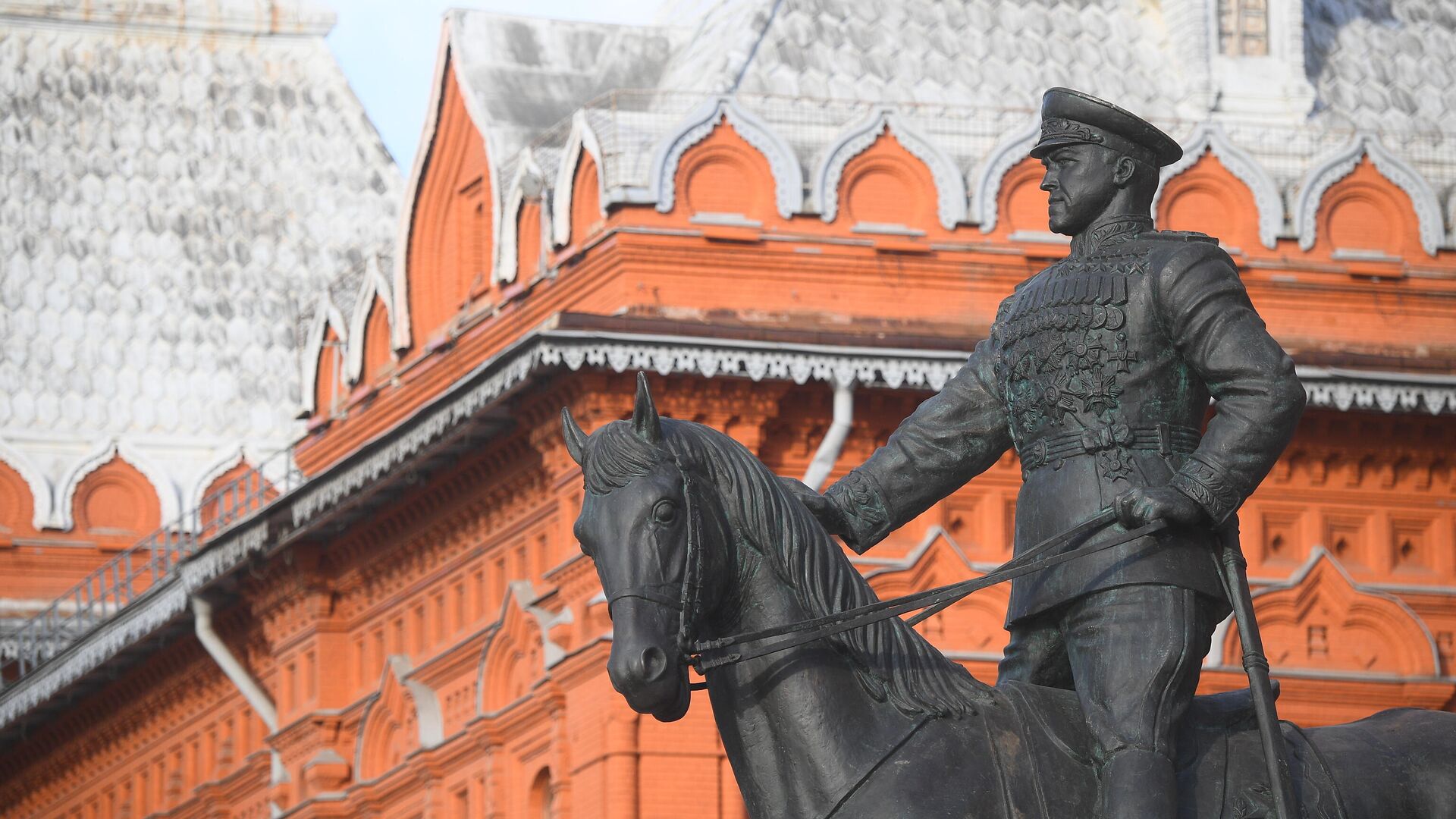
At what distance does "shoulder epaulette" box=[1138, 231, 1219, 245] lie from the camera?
35.0 feet

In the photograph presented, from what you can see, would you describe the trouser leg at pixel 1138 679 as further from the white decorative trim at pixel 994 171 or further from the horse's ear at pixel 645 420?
the white decorative trim at pixel 994 171

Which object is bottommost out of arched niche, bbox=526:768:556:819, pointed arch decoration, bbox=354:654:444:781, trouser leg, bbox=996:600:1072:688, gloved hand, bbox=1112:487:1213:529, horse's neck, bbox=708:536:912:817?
horse's neck, bbox=708:536:912:817

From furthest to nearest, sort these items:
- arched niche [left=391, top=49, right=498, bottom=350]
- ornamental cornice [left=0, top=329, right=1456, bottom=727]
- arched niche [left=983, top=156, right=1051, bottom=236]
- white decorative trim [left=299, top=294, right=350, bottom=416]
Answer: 1. white decorative trim [left=299, top=294, right=350, bottom=416]
2. arched niche [left=391, top=49, right=498, bottom=350]
3. arched niche [left=983, top=156, right=1051, bottom=236]
4. ornamental cornice [left=0, top=329, right=1456, bottom=727]

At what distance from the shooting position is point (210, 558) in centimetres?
3716

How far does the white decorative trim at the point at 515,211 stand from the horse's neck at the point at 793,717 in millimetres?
22942

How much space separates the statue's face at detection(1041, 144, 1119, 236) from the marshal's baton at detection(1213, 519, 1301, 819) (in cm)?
101

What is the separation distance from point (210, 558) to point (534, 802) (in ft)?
19.8

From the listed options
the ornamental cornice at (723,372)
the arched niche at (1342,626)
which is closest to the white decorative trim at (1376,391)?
the ornamental cornice at (723,372)

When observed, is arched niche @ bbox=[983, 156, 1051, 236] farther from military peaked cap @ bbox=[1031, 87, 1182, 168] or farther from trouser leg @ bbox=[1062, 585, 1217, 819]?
trouser leg @ bbox=[1062, 585, 1217, 819]

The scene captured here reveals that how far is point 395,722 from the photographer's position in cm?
3525

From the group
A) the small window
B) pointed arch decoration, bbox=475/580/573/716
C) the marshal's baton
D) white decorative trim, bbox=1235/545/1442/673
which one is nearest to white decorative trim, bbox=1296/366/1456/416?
white decorative trim, bbox=1235/545/1442/673

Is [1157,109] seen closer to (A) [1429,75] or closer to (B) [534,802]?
(A) [1429,75]

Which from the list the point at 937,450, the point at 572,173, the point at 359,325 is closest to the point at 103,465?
the point at 359,325

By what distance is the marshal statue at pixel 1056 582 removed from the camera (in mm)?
10062
